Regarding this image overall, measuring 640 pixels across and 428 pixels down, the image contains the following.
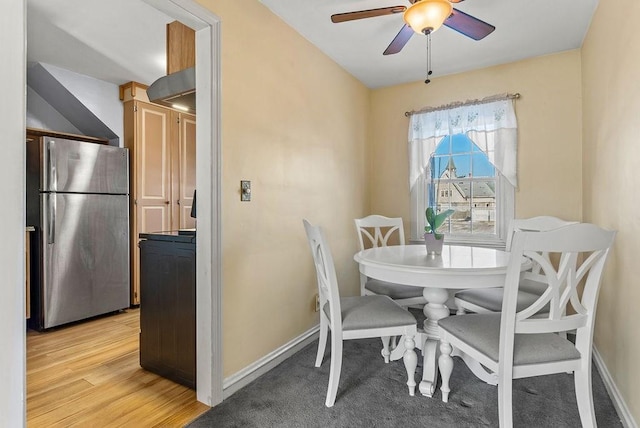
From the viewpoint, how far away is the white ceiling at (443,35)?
86.5 inches

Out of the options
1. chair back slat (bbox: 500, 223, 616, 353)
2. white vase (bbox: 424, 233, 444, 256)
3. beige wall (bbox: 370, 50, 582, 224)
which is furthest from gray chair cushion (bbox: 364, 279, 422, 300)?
beige wall (bbox: 370, 50, 582, 224)

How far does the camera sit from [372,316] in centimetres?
185

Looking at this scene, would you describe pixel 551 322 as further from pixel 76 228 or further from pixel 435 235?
pixel 76 228

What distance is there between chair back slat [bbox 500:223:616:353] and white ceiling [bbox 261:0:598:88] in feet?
5.49

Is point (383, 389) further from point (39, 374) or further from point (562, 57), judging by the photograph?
point (562, 57)

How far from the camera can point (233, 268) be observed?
197 cm

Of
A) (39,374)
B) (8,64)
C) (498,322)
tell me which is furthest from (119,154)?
(498,322)

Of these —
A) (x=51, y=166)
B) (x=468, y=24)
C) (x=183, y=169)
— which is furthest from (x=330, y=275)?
(x=183, y=169)

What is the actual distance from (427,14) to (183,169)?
10.8 ft

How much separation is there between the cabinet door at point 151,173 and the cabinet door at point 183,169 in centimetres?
10

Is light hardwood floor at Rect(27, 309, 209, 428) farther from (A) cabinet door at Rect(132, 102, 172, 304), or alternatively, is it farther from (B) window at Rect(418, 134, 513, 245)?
(B) window at Rect(418, 134, 513, 245)

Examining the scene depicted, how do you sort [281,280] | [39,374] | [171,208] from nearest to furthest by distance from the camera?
[39,374]
[281,280]
[171,208]

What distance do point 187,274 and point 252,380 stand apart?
30.2 inches

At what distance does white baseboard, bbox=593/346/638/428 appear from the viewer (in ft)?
5.09
